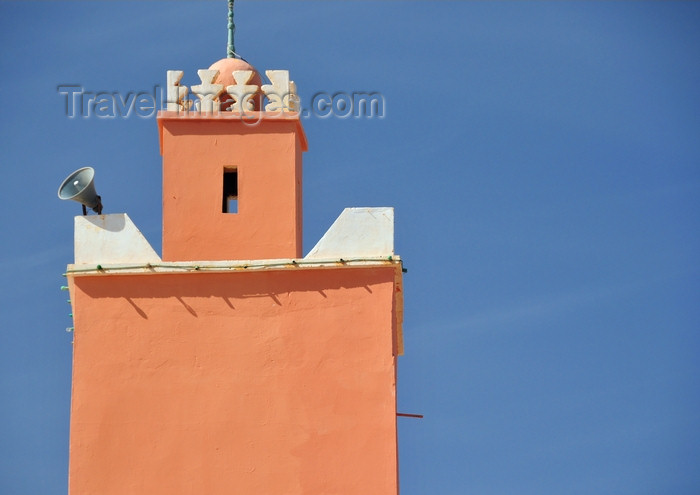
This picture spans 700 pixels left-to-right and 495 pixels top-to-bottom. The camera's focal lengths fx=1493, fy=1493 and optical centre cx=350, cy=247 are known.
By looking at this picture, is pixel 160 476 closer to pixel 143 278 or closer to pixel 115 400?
pixel 115 400

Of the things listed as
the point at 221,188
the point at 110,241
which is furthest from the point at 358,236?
the point at 110,241

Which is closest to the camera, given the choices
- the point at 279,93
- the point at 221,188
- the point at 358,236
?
the point at 358,236

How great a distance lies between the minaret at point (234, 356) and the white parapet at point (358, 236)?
0.05 ft

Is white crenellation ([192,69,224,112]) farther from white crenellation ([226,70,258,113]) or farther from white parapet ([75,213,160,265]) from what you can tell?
white parapet ([75,213,160,265])

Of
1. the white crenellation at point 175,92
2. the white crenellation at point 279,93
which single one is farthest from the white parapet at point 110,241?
the white crenellation at point 279,93

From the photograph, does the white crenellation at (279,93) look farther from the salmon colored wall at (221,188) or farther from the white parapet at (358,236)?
the white parapet at (358,236)

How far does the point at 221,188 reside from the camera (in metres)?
17.8

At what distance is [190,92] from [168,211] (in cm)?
152

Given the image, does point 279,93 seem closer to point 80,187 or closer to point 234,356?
point 80,187

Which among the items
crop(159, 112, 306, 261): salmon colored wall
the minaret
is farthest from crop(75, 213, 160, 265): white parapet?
crop(159, 112, 306, 261): salmon colored wall

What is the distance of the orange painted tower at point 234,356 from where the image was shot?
16688mm

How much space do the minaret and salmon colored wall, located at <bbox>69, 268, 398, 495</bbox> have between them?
2cm

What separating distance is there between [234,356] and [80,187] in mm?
2708

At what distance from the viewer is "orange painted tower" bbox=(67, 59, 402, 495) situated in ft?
54.7
